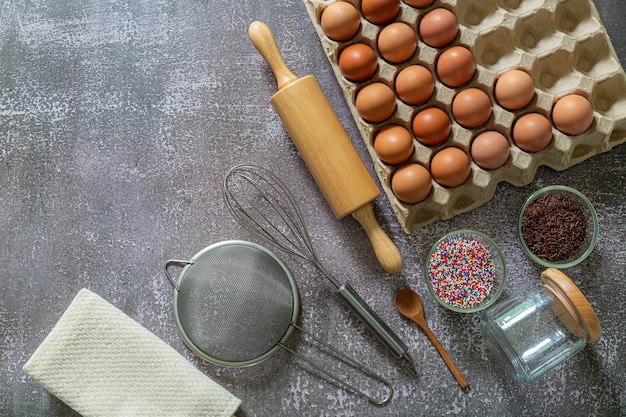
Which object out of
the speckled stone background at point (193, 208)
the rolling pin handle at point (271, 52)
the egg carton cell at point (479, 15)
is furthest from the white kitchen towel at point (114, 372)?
the egg carton cell at point (479, 15)

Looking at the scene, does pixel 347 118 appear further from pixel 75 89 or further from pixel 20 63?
pixel 20 63

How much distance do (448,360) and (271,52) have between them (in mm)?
567

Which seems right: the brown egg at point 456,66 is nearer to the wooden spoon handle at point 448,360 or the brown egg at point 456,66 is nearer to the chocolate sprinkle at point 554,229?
the chocolate sprinkle at point 554,229

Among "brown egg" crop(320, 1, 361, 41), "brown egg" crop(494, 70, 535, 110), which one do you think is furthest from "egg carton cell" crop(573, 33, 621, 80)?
"brown egg" crop(320, 1, 361, 41)

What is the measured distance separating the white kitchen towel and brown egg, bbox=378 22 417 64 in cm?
58

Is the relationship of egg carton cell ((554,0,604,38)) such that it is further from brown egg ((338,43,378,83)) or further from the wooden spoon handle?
the wooden spoon handle

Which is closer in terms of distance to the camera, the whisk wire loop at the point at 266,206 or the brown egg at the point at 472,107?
the brown egg at the point at 472,107

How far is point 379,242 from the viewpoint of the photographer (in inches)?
33.8

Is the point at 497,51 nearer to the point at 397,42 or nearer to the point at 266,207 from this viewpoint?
the point at 397,42

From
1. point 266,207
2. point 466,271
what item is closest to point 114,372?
point 266,207

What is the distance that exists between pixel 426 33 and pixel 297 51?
0.22m

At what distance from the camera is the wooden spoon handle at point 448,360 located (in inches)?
34.7

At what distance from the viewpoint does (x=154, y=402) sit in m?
0.85

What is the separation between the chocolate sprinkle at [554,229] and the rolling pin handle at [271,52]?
16.9 inches
